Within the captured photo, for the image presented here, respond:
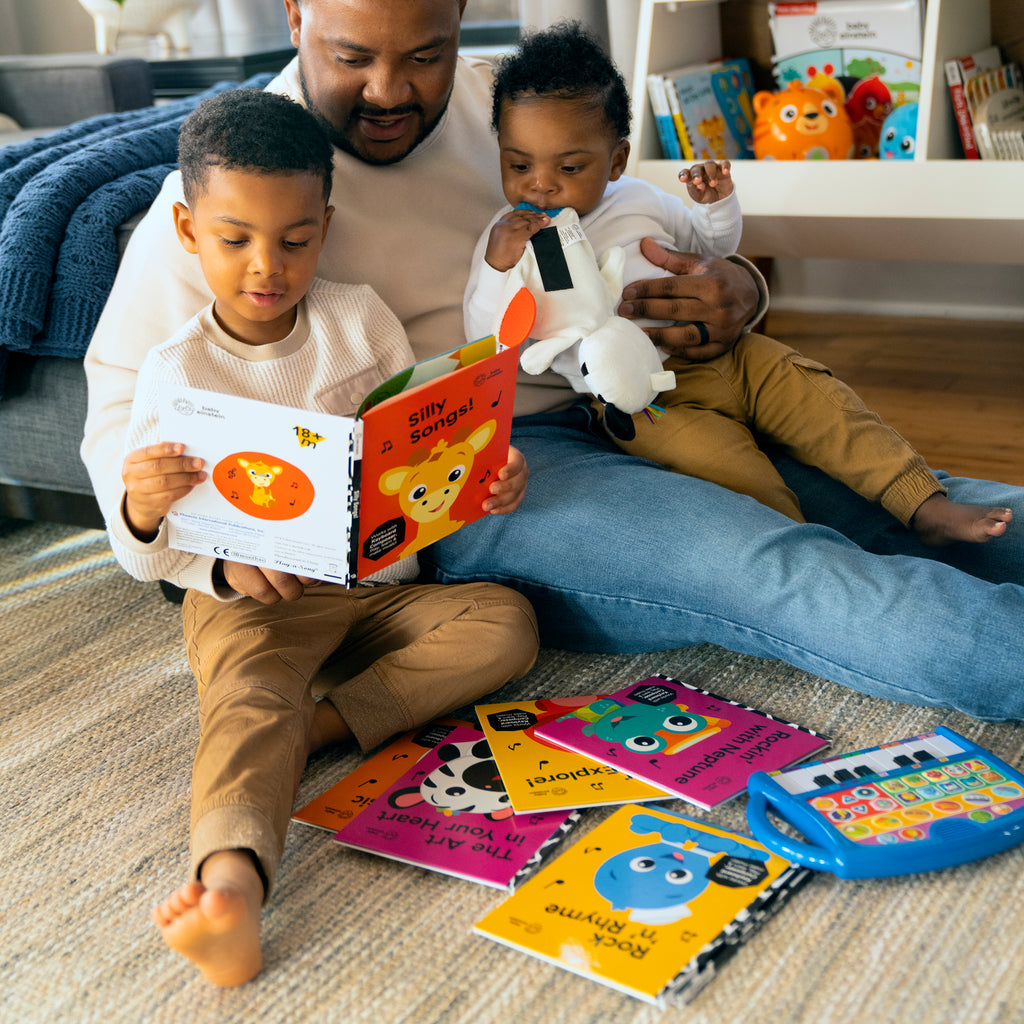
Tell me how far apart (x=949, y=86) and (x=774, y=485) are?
99 cm

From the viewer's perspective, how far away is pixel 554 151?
4.06 ft

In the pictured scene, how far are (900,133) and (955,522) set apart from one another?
984 mm

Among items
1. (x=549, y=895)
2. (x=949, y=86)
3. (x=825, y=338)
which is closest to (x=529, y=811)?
(x=549, y=895)

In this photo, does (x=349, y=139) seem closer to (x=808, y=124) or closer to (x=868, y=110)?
(x=808, y=124)

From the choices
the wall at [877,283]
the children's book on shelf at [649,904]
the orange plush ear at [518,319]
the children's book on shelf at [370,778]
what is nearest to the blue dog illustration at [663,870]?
the children's book on shelf at [649,904]

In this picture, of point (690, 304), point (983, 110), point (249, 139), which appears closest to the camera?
point (249, 139)

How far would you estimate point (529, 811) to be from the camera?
0.95 m

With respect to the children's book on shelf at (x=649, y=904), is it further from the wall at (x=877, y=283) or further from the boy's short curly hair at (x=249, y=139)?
the wall at (x=877, y=283)

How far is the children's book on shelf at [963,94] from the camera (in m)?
1.82

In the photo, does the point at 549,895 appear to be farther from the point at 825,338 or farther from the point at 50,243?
the point at 825,338

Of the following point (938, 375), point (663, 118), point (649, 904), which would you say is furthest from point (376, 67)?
point (938, 375)

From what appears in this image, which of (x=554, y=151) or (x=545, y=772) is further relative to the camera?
(x=554, y=151)

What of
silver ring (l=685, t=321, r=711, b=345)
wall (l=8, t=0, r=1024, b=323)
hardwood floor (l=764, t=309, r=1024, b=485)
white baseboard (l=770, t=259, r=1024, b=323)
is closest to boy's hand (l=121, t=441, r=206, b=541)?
silver ring (l=685, t=321, r=711, b=345)

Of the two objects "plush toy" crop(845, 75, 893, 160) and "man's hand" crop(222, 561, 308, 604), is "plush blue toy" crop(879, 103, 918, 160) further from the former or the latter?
"man's hand" crop(222, 561, 308, 604)
